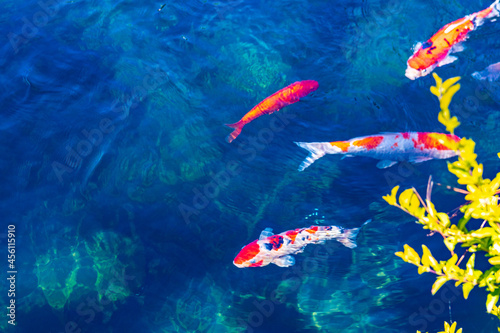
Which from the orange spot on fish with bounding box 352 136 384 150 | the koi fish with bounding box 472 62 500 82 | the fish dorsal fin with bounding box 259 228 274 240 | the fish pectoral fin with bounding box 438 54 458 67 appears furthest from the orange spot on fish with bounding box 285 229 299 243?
the koi fish with bounding box 472 62 500 82

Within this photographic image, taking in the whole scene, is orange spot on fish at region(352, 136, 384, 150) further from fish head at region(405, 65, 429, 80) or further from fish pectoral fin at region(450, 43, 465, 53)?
fish pectoral fin at region(450, 43, 465, 53)

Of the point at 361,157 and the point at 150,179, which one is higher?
the point at 361,157

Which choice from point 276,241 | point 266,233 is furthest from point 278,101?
point 276,241

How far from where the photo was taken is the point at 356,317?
5051mm

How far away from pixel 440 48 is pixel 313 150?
2.30 meters

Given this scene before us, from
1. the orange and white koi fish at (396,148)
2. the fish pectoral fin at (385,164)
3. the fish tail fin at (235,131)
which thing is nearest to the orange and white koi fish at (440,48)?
the orange and white koi fish at (396,148)

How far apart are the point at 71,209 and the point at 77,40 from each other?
3.17 meters

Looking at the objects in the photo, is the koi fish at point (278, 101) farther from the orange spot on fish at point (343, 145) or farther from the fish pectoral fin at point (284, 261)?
the fish pectoral fin at point (284, 261)

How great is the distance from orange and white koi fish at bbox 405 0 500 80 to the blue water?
0.91 feet

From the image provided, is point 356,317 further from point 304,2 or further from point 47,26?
point 47,26

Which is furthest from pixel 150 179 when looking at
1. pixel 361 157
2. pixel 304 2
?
pixel 304 2

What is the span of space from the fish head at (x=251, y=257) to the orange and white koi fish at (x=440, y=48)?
11.4ft

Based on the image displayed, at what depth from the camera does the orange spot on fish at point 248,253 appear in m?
5.03

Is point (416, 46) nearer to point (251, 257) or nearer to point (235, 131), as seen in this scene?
point (235, 131)
